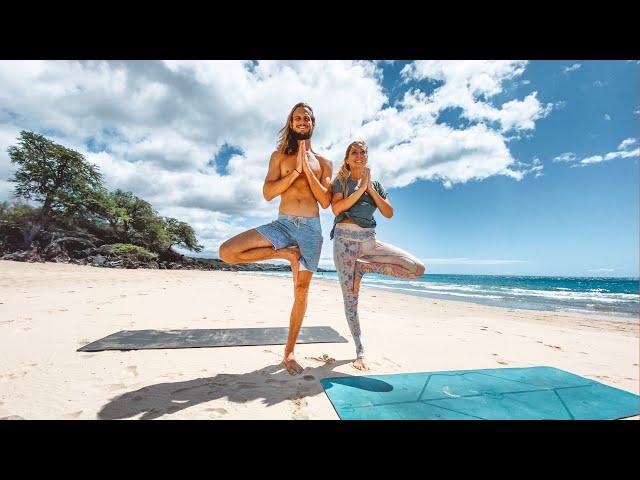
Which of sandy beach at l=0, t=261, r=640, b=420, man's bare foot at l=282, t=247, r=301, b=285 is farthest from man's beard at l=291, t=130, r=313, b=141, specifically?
sandy beach at l=0, t=261, r=640, b=420

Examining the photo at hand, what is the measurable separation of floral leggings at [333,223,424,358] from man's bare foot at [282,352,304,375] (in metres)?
0.90

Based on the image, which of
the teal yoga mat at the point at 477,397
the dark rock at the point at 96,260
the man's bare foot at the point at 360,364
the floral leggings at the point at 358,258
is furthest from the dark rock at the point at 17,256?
the teal yoga mat at the point at 477,397

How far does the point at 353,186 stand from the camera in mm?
3963

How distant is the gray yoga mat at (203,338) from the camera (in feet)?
14.1

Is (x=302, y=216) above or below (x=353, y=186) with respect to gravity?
below

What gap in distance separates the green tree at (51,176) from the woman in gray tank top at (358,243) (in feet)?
113

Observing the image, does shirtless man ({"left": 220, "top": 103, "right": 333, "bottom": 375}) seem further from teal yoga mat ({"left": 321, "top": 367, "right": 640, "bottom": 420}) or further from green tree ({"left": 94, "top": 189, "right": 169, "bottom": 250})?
green tree ({"left": 94, "top": 189, "right": 169, "bottom": 250})

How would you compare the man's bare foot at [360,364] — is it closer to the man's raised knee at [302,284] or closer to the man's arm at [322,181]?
the man's raised knee at [302,284]

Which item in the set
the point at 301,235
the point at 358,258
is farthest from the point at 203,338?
the point at 358,258

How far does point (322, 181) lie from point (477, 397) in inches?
125
